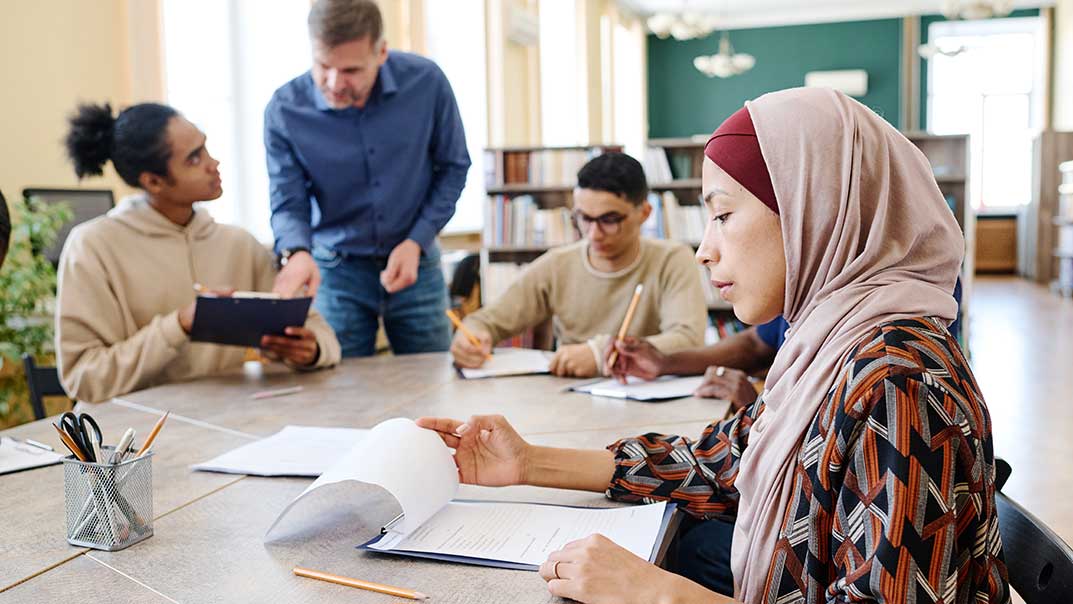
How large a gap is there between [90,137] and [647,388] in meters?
1.58

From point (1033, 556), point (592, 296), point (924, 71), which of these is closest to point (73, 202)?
point (592, 296)

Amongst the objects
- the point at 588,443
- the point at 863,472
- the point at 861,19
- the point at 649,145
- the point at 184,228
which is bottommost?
the point at 588,443

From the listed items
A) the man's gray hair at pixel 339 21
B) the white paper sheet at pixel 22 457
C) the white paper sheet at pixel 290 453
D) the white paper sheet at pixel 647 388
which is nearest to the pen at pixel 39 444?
the white paper sheet at pixel 22 457

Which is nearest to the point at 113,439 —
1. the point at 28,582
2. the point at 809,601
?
the point at 28,582

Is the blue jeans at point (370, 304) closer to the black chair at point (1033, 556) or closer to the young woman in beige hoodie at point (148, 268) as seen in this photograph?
the young woman in beige hoodie at point (148, 268)

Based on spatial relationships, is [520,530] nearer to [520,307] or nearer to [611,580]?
[611,580]

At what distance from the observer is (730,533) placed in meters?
1.54

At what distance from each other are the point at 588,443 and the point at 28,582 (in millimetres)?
885

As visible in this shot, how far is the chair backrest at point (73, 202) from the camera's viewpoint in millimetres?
3385

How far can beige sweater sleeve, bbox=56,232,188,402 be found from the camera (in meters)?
2.16

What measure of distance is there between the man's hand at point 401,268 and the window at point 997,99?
12.2 meters

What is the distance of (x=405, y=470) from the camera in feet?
3.77

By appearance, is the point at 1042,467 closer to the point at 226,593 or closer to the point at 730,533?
the point at 730,533

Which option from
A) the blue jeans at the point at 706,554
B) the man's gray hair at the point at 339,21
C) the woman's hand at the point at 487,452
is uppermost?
the man's gray hair at the point at 339,21
